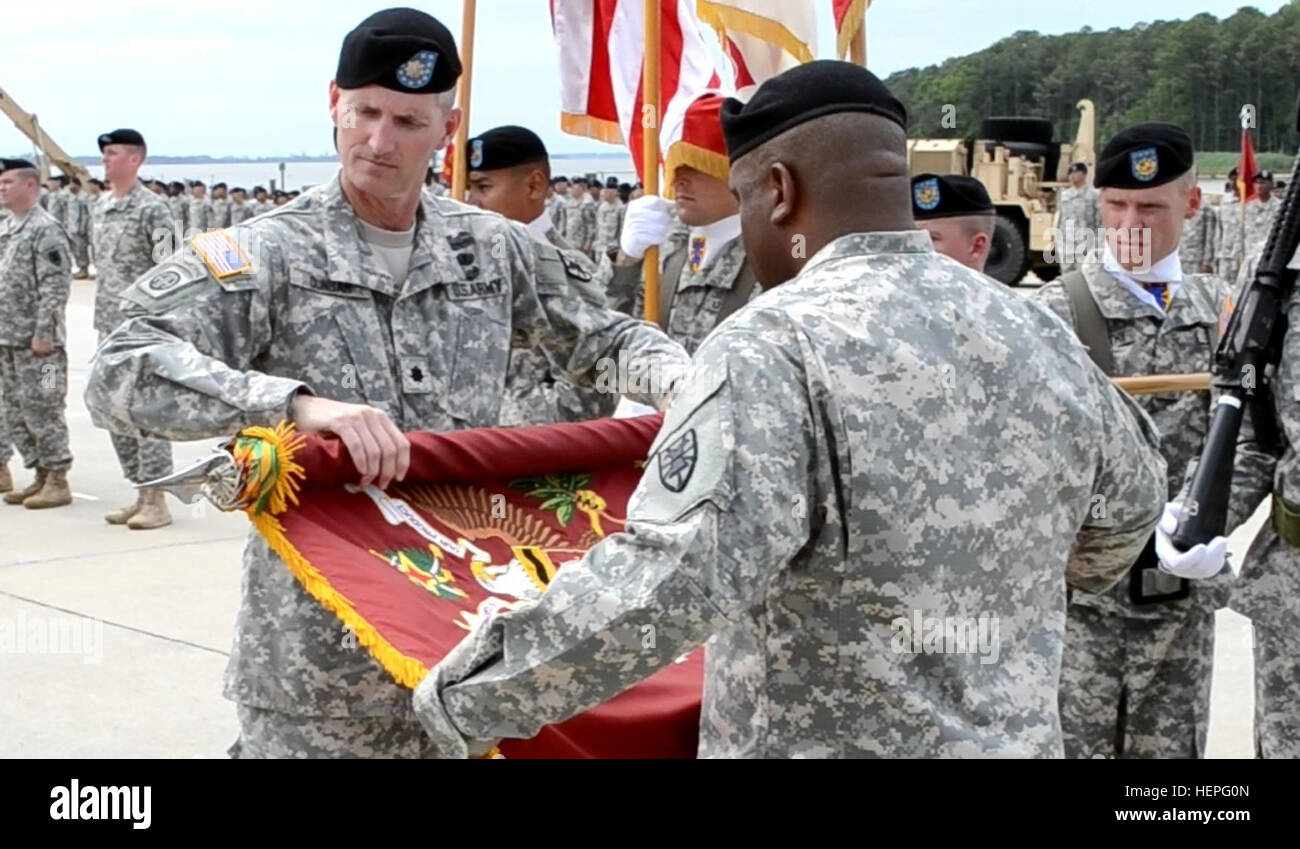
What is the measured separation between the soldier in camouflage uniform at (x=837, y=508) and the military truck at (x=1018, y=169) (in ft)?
67.8

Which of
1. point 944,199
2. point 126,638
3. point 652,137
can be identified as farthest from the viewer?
point 126,638

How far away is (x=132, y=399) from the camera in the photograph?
2.59 m

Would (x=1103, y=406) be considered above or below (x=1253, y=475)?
above

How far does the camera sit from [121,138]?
10617mm

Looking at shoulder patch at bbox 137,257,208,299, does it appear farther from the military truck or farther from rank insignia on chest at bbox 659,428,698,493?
the military truck

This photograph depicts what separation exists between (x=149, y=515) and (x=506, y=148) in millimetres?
3746

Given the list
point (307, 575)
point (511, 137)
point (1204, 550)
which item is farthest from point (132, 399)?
point (511, 137)

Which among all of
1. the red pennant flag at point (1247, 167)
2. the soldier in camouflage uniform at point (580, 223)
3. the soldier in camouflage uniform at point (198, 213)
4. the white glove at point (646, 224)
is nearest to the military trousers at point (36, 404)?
the white glove at point (646, 224)

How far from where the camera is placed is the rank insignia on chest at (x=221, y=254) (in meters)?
2.75

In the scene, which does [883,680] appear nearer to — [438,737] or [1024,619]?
[1024,619]

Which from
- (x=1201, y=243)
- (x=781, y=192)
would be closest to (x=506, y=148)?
(x=781, y=192)

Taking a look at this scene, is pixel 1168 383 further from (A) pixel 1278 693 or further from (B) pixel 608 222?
(B) pixel 608 222

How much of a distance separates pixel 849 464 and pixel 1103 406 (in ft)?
1.55

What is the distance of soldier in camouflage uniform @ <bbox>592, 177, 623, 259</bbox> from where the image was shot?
28516 mm
